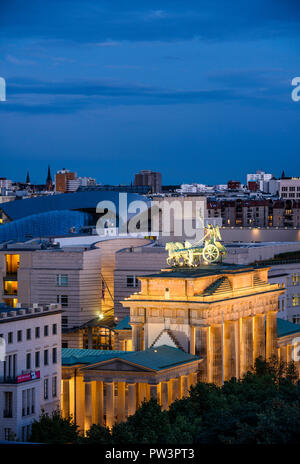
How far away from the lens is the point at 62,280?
8144 centimetres

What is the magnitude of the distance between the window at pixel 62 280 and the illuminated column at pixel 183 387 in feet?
70.9

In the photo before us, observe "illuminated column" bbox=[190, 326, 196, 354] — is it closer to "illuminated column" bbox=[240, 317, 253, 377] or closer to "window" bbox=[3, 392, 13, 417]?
"illuminated column" bbox=[240, 317, 253, 377]

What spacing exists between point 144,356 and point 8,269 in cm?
2763

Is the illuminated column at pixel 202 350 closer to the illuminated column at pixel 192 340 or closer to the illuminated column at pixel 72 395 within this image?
the illuminated column at pixel 192 340

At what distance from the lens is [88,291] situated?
8162 centimetres

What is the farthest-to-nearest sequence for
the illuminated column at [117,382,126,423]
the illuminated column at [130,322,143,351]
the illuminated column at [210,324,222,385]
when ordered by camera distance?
the illuminated column at [130,322,143,351] → the illuminated column at [210,324,222,385] → the illuminated column at [117,382,126,423]

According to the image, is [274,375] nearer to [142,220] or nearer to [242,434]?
[242,434]

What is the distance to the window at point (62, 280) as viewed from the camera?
81.3 m

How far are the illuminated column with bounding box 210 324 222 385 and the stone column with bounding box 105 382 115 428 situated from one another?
6463 millimetres

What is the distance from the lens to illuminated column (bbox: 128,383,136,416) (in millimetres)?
57906

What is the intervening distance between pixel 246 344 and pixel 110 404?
11.7 m

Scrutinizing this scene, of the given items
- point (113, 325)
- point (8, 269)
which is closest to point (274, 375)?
point (113, 325)

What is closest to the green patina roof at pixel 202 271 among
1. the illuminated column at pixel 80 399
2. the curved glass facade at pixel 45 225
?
the illuminated column at pixel 80 399

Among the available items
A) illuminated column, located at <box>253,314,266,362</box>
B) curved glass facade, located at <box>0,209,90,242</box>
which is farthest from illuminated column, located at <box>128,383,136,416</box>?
curved glass facade, located at <box>0,209,90,242</box>
